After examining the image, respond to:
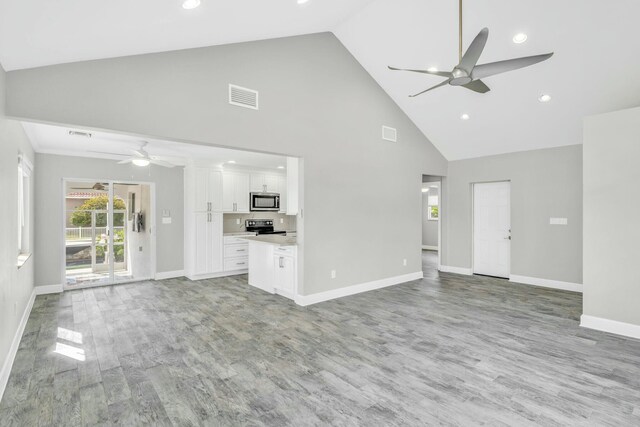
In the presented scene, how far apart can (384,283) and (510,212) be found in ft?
10.0

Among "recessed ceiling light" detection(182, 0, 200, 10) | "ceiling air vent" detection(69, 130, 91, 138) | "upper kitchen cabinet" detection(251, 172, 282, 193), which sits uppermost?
"recessed ceiling light" detection(182, 0, 200, 10)

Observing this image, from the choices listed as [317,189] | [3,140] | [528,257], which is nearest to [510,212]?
[528,257]

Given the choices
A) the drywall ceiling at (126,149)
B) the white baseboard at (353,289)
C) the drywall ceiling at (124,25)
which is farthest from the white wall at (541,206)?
the drywall ceiling at (124,25)

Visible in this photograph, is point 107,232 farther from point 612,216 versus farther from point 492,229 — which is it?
point 612,216

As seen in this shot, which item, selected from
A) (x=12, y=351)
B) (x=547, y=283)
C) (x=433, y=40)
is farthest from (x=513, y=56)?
(x=12, y=351)

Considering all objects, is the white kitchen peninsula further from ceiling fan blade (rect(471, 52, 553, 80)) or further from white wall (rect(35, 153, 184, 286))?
ceiling fan blade (rect(471, 52, 553, 80))

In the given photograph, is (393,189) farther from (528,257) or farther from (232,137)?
(232,137)

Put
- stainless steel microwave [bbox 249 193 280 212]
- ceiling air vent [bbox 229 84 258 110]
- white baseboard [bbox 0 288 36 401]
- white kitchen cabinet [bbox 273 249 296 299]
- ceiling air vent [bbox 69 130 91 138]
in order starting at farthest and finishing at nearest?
1. stainless steel microwave [bbox 249 193 280 212]
2. white kitchen cabinet [bbox 273 249 296 299]
3. ceiling air vent [bbox 69 130 91 138]
4. ceiling air vent [bbox 229 84 258 110]
5. white baseboard [bbox 0 288 36 401]

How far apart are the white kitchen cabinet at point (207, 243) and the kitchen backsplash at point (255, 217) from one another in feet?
2.10

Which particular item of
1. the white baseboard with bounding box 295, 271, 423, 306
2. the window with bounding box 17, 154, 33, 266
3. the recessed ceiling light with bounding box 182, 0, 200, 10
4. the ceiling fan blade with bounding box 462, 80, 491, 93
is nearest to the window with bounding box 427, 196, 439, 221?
the white baseboard with bounding box 295, 271, 423, 306

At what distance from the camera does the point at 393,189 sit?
20.3ft

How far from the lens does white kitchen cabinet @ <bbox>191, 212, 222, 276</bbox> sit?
6699 mm

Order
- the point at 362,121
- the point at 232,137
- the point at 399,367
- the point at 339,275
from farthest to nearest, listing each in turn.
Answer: the point at 362,121 → the point at 339,275 → the point at 232,137 → the point at 399,367

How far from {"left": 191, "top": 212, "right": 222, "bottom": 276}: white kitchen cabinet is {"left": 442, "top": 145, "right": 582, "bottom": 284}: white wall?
5.49 metres
